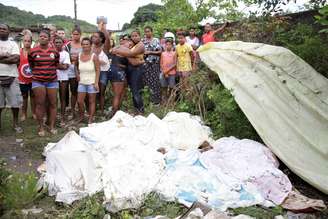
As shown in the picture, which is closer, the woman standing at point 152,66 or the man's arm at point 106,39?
the man's arm at point 106,39

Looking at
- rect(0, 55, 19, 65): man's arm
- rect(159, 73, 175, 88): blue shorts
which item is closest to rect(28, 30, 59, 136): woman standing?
rect(0, 55, 19, 65): man's arm

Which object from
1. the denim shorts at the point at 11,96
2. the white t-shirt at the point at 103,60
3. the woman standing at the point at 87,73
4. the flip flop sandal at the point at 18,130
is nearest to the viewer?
the denim shorts at the point at 11,96

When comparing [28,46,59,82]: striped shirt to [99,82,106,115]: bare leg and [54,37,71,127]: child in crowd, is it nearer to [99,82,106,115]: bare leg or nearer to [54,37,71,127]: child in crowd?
[54,37,71,127]: child in crowd

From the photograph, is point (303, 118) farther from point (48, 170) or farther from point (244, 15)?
point (244, 15)

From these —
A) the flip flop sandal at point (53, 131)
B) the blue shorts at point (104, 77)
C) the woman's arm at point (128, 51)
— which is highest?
the woman's arm at point (128, 51)

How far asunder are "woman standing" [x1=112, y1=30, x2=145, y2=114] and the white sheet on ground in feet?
5.93

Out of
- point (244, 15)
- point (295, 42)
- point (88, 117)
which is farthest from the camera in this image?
point (244, 15)

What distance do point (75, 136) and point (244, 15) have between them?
4602 mm

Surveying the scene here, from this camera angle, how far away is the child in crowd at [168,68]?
339 inches

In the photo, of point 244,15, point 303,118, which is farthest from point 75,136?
point 244,15

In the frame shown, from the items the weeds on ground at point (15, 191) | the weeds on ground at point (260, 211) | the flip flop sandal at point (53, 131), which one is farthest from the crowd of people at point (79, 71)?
the weeds on ground at point (260, 211)

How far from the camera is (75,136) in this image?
219 inches

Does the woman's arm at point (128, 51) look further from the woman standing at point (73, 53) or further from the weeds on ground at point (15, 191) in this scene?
the weeds on ground at point (15, 191)

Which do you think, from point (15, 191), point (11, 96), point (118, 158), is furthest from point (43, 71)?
point (15, 191)
